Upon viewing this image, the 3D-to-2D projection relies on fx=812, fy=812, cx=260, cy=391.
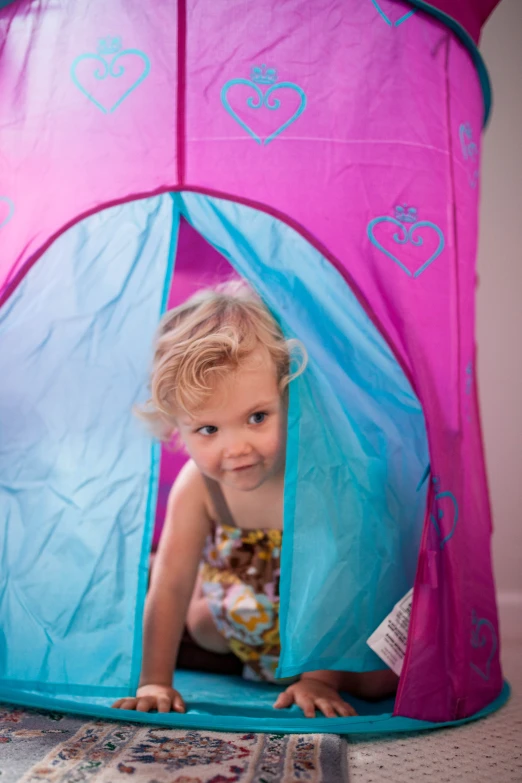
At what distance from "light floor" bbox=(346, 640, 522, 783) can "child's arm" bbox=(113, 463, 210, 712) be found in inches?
12.1

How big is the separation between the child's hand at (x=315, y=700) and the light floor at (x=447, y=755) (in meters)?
0.08

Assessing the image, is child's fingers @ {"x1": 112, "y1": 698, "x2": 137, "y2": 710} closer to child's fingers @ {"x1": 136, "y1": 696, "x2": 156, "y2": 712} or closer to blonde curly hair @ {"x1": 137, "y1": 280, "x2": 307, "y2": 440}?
child's fingers @ {"x1": 136, "y1": 696, "x2": 156, "y2": 712}

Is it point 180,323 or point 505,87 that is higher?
point 505,87

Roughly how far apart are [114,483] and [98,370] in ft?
0.58

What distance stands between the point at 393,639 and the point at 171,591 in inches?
15.0

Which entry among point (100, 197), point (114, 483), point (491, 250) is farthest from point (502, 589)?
point (100, 197)

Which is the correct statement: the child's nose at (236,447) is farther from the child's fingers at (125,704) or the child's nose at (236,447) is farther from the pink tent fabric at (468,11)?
the pink tent fabric at (468,11)

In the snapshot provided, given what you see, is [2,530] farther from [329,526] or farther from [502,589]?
[502,589]

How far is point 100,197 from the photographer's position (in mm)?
1174

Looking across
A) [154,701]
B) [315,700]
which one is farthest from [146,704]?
[315,700]

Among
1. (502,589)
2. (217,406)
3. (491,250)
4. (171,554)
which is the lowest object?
(502,589)

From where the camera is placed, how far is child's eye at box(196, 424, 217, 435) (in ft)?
4.21

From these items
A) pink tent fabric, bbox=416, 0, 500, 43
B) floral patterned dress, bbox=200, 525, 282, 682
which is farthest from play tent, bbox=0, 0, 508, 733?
floral patterned dress, bbox=200, 525, 282, 682

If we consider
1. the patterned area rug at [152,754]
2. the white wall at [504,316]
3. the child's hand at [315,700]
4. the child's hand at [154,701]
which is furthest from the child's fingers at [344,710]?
the white wall at [504,316]
